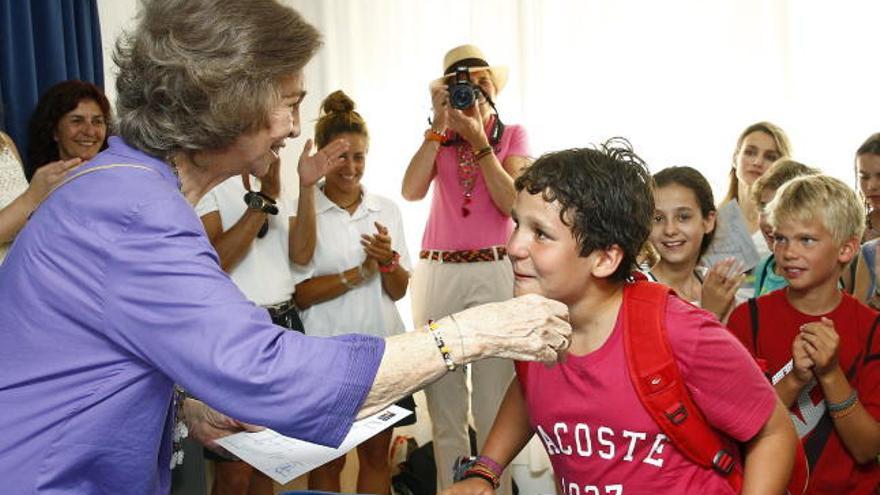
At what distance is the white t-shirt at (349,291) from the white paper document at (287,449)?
60.1 inches

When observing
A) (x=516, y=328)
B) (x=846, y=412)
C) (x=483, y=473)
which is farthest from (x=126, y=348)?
(x=846, y=412)

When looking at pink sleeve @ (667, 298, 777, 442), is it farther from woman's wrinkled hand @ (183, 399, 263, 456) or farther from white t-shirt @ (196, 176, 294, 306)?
white t-shirt @ (196, 176, 294, 306)

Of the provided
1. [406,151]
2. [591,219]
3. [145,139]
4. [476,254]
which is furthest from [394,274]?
[145,139]

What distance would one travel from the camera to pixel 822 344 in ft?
→ 6.86

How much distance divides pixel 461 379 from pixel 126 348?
2517 mm

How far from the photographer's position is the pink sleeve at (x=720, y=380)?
1.56 metres

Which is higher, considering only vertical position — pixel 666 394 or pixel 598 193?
pixel 598 193

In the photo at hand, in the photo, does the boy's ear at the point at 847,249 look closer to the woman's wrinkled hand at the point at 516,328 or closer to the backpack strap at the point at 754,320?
the backpack strap at the point at 754,320

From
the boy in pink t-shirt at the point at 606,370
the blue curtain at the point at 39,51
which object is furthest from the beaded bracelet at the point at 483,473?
the blue curtain at the point at 39,51

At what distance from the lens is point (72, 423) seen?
121 centimetres

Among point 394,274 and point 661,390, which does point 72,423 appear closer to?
point 661,390

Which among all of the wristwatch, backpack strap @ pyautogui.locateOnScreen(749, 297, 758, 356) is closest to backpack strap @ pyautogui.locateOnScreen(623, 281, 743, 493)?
backpack strap @ pyautogui.locateOnScreen(749, 297, 758, 356)

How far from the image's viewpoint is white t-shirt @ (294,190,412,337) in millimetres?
3312

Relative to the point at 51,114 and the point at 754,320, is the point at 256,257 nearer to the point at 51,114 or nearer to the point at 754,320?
the point at 51,114
